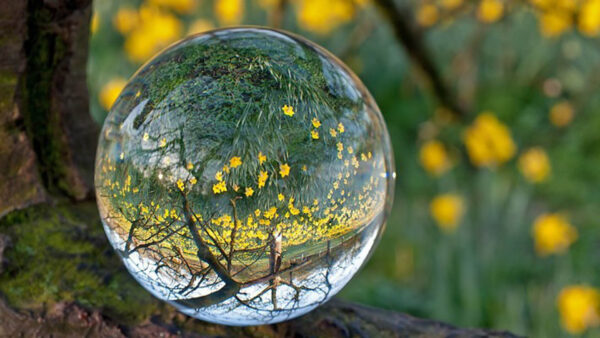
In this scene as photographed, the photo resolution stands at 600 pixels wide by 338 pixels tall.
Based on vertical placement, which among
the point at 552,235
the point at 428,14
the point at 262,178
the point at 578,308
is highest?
the point at 428,14

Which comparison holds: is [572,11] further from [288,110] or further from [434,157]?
[288,110]

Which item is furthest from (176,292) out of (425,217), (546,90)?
(546,90)

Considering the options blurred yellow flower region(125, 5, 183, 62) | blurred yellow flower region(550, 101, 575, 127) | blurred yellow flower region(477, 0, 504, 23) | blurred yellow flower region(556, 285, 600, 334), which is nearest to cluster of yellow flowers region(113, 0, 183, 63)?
blurred yellow flower region(125, 5, 183, 62)

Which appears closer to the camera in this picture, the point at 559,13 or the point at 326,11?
the point at 559,13

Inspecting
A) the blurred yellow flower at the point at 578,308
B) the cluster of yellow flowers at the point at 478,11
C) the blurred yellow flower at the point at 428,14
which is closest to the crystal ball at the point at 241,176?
the blurred yellow flower at the point at 578,308

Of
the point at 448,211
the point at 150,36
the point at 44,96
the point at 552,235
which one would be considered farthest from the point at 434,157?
the point at 44,96

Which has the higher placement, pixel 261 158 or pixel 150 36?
pixel 150 36

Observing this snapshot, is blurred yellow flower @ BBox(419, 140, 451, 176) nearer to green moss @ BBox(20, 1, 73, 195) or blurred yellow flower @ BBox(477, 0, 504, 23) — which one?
blurred yellow flower @ BBox(477, 0, 504, 23)
